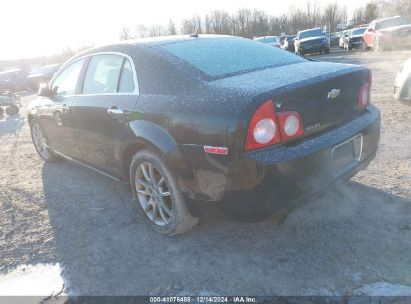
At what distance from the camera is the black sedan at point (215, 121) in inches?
98.0

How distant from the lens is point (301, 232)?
10.3 feet

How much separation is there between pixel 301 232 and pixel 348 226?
381 mm

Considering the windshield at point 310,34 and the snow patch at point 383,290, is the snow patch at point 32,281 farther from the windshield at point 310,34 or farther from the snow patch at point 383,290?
the windshield at point 310,34

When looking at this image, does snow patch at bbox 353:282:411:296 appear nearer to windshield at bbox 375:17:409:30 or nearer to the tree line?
windshield at bbox 375:17:409:30

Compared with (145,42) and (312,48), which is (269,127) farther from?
(312,48)

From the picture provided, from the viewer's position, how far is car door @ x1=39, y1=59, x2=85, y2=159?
4.36 meters

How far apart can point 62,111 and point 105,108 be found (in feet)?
3.71

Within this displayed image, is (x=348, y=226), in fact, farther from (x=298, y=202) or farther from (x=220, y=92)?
(x=220, y=92)

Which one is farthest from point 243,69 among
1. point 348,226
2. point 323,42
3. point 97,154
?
point 323,42

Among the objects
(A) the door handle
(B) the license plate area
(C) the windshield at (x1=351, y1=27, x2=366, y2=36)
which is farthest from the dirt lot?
(C) the windshield at (x1=351, y1=27, x2=366, y2=36)

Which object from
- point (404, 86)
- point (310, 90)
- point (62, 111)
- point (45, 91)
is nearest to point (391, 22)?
point (404, 86)

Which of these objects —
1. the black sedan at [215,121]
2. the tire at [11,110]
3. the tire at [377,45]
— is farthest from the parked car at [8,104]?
the tire at [377,45]

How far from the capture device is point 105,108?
361 centimetres

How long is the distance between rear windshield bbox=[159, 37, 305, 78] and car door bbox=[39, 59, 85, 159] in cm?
141
